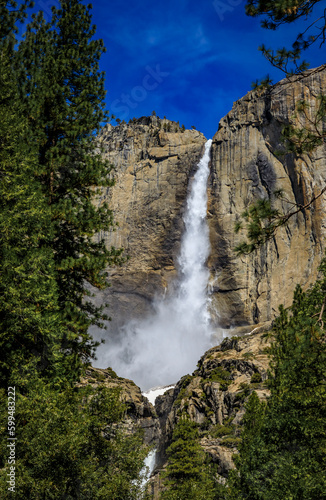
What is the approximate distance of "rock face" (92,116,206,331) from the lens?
8412 cm

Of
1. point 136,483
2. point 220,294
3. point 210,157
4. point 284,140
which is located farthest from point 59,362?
point 210,157

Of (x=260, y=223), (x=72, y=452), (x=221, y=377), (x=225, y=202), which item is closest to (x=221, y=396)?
(x=221, y=377)

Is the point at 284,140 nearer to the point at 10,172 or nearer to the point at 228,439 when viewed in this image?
the point at 10,172

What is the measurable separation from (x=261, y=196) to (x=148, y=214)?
22.5 metres

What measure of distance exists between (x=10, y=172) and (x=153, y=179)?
243 feet

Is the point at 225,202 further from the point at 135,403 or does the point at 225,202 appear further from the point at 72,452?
the point at 72,452

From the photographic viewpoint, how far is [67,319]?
49.9 ft

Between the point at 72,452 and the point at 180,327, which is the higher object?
the point at 180,327

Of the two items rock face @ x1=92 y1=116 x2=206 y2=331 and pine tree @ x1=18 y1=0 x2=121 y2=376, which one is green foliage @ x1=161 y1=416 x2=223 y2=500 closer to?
pine tree @ x1=18 y1=0 x2=121 y2=376

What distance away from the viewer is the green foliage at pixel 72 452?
8758mm

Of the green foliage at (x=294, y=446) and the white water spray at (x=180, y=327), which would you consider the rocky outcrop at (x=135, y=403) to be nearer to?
the green foliage at (x=294, y=446)

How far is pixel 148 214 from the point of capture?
8581 centimetres

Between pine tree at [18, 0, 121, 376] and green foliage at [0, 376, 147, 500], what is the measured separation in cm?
508

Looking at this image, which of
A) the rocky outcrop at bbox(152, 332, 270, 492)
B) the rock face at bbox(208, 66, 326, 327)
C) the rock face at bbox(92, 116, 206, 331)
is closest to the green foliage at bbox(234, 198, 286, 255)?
the rocky outcrop at bbox(152, 332, 270, 492)
